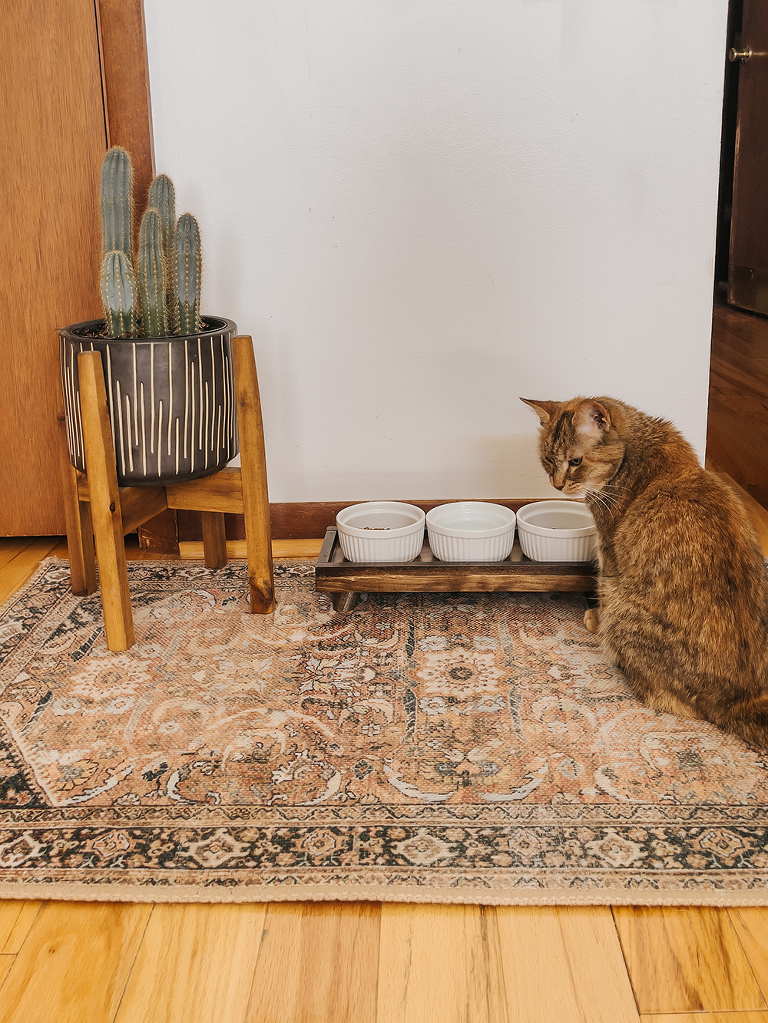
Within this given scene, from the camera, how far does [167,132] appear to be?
6.80 ft

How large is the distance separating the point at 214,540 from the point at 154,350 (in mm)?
613

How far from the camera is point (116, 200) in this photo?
1.77 m

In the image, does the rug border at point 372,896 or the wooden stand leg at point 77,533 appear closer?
the rug border at point 372,896

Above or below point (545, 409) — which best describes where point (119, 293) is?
above

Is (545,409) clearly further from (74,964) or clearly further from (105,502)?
(74,964)

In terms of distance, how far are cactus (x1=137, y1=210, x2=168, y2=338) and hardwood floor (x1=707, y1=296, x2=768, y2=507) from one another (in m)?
1.80

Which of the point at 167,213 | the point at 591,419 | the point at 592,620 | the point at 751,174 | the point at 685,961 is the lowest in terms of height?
the point at 685,961

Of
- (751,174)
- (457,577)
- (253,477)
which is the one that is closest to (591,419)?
(457,577)

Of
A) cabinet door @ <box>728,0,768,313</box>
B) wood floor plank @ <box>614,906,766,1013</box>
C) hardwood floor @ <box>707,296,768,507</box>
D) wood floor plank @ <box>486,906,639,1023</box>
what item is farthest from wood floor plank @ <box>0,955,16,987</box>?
cabinet door @ <box>728,0,768,313</box>

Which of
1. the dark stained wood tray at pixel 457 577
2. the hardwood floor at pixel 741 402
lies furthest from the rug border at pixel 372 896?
the hardwood floor at pixel 741 402

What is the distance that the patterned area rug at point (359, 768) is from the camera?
46.4 inches

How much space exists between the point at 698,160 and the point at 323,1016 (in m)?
1.91

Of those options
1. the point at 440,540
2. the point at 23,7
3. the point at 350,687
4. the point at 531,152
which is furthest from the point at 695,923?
the point at 23,7

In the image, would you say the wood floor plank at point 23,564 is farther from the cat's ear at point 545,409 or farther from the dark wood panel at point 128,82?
the cat's ear at point 545,409
